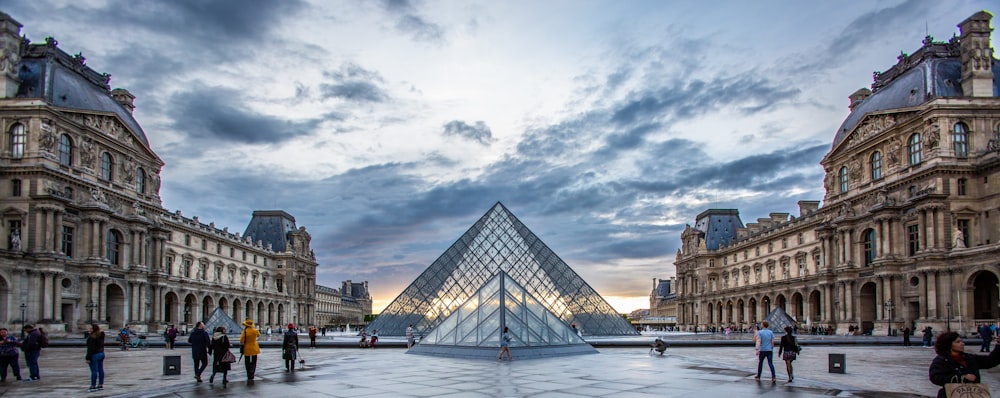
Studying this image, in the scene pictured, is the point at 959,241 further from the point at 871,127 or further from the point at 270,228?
the point at 270,228

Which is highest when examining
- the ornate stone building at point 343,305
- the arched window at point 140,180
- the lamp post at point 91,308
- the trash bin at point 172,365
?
the arched window at point 140,180

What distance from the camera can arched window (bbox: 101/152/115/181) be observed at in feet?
145

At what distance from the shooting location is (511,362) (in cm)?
1688

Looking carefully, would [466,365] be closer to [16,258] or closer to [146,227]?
[16,258]

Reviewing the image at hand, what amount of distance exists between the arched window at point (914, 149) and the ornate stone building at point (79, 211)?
45.0 m

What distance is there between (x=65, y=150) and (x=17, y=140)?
2.59 meters

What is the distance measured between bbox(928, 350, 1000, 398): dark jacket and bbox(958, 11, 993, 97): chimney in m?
39.6

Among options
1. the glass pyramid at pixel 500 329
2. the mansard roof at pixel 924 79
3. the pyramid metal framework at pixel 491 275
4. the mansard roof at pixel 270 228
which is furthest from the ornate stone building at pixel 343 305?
the glass pyramid at pixel 500 329

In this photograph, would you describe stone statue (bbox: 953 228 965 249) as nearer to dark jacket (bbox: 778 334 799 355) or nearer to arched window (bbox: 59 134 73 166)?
dark jacket (bbox: 778 334 799 355)

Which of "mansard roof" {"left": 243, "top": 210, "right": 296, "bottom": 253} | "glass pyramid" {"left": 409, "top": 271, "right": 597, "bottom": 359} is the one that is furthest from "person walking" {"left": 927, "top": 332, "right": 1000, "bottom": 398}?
"mansard roof" {"left": 243, "top": 210, "right": 296, "bottom": 253}

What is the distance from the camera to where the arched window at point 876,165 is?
43219 mm

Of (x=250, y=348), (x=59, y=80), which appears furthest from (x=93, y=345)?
(x=59, y=80)

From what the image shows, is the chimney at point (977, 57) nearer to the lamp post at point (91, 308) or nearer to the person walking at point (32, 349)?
the person walking at point (32, 349)

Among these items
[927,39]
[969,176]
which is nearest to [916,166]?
[969,176]
